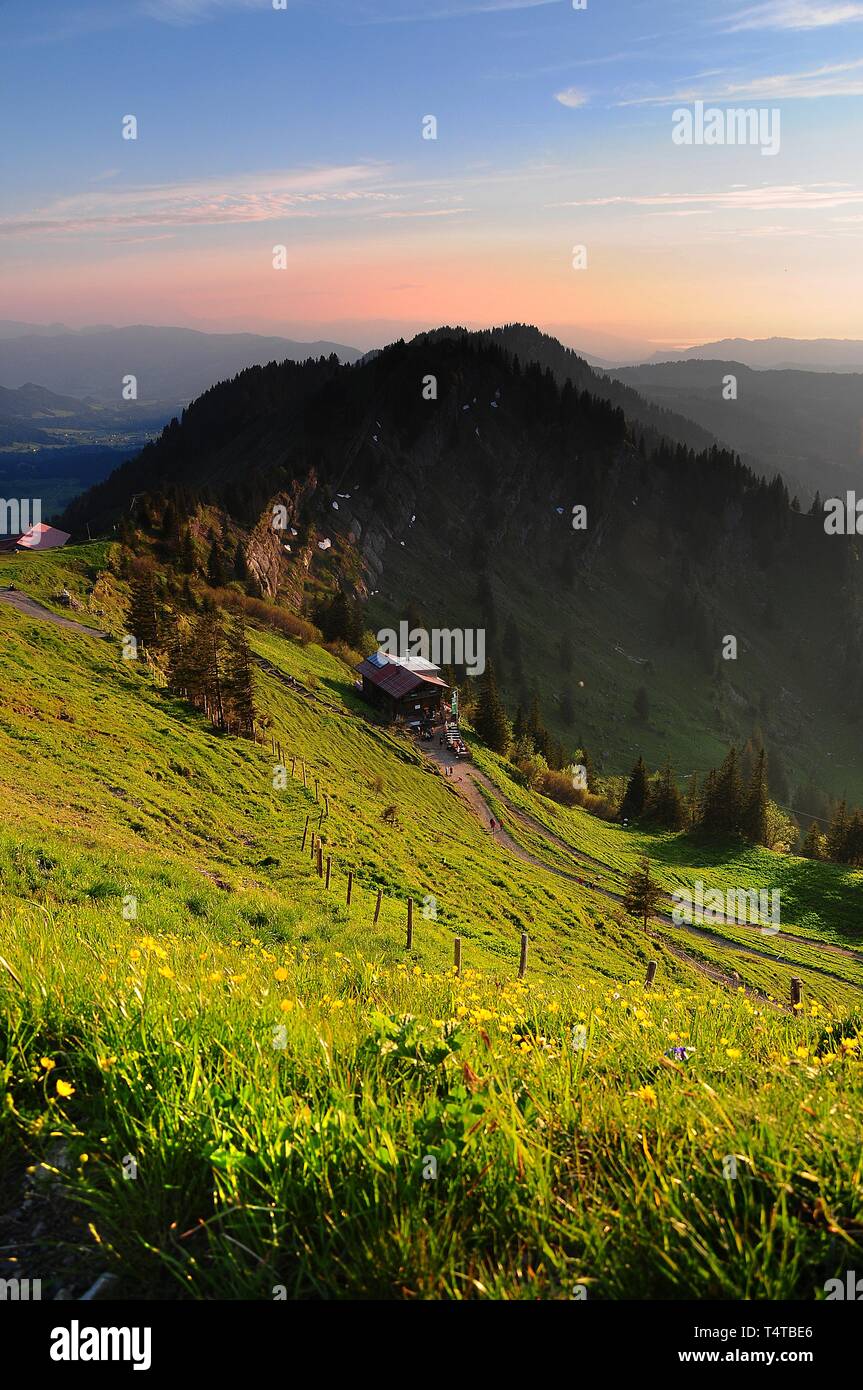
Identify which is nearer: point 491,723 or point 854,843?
point 854,843

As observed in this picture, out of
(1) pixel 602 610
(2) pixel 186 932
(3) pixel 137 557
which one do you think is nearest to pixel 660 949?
(2) pixel 186 932

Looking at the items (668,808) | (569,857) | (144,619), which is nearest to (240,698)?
(144,619)

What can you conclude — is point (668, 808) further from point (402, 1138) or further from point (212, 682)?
point (402, 1138)

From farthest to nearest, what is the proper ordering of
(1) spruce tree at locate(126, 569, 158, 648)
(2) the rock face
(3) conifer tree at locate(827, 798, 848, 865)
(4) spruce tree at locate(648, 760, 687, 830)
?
(2) the rock face < (4) spruce tree at locate(648, 760, 687, 830) < (3) conifer tree at locate(827, 798, 848, 865) < (1) spruce tree at locate(126, 569, 158, 648)

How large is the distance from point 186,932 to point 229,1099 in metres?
10.6

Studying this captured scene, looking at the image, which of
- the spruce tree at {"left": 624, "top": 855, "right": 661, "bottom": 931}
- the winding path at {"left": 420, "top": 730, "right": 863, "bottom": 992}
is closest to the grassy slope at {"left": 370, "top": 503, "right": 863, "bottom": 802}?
the winding path at {"left": 420, "top": 730, "right": 863, "bottom": 992}

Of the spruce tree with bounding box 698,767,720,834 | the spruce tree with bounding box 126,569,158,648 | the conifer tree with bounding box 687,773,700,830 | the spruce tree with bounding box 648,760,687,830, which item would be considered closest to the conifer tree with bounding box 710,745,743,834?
the spruce tree with bounding box 698,767,720,834

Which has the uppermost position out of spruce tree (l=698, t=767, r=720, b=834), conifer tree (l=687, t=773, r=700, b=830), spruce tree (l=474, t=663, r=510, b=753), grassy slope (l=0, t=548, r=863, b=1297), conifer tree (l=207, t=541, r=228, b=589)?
conifer tree (l=207, t=541, r=228, b=589)

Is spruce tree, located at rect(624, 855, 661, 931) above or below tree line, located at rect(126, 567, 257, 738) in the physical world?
below

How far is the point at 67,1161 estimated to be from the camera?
2861 millimetres

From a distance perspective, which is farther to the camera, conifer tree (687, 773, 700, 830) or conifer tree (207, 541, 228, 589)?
conifer tree (207, 541, 228, 589)

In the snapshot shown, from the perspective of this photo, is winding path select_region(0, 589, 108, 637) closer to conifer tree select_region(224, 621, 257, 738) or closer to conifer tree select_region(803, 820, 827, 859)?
conifer tree select_region(224, 621, 257, 738)

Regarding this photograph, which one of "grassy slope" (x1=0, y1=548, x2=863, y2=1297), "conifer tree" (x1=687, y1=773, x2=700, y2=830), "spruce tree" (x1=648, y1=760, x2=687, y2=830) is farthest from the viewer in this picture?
"conifer tree" (x1=687, y1=773, x2=700, y2=830)
